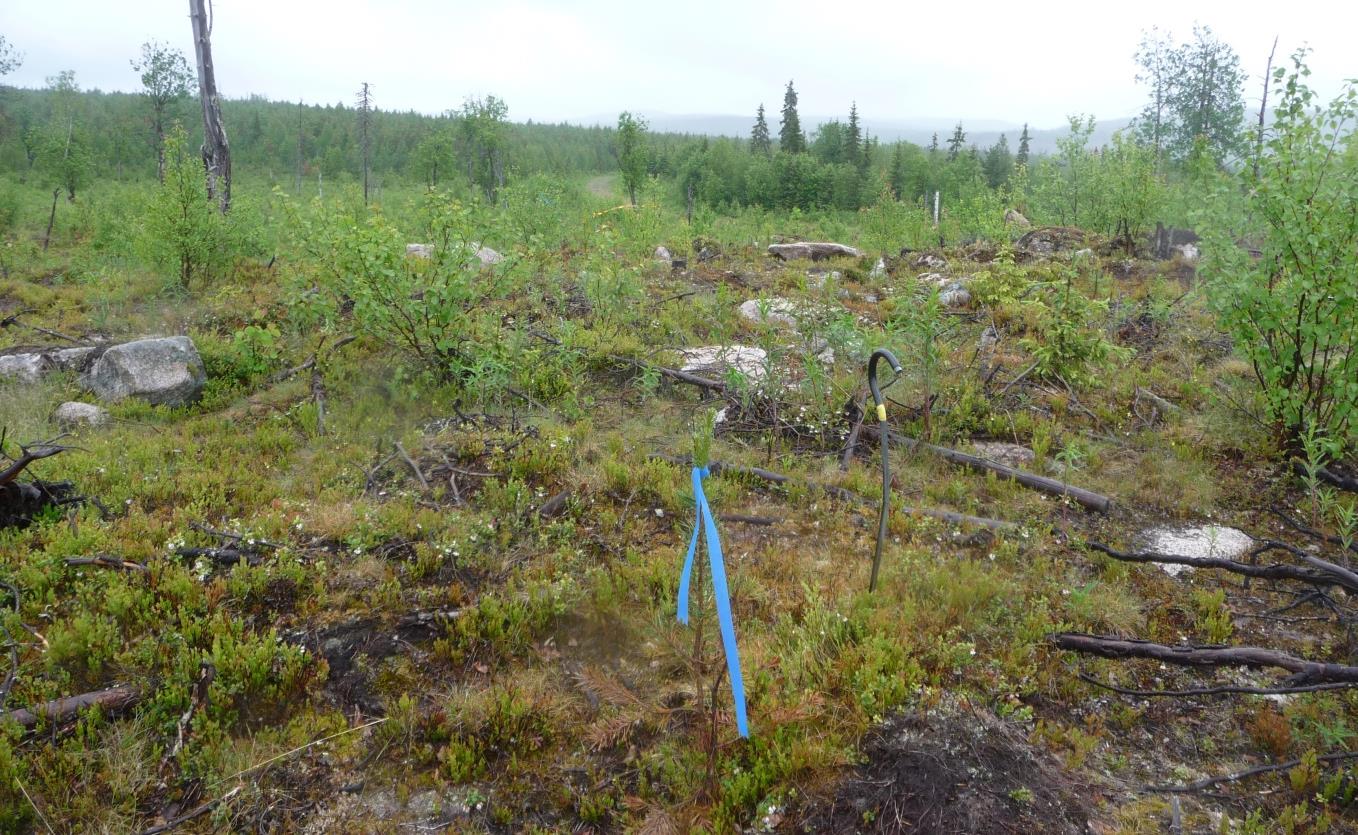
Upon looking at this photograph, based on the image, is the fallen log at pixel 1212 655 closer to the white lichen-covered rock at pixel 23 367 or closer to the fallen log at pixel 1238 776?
the fallen log at pixel 1238 776

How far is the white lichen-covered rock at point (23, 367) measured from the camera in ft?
22.9

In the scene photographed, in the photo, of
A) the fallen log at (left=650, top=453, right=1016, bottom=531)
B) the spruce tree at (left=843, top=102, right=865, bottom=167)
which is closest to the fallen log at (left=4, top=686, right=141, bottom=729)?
the fallen log at (left=650, top=453, right=1016, bottom=531)

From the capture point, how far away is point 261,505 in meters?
4.91

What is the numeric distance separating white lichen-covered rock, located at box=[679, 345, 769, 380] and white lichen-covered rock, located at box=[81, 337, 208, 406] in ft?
15.6

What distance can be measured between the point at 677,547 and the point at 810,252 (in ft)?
38.9

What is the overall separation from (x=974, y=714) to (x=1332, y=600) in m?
2.40

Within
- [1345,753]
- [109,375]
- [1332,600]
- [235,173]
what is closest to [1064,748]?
[1345,753]

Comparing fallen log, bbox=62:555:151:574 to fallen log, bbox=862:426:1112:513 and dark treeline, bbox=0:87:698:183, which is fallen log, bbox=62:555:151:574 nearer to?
fallen log, bbox=862:426:1112:513

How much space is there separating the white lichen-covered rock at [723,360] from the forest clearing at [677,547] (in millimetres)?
110

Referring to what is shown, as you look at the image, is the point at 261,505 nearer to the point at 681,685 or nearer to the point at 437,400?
the point at 437,400

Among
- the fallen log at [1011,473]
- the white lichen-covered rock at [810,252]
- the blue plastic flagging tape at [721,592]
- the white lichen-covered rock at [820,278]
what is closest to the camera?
the blue plastic flagging tape at [721,592]

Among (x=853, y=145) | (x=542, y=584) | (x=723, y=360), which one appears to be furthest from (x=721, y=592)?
(x=853, y=145)

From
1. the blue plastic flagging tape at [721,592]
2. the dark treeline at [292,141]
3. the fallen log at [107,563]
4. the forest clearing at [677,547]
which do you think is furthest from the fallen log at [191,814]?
the dark treeline at [292,141]

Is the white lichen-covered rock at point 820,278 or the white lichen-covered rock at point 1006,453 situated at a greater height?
the white lichen-covered rock at point 820,278
